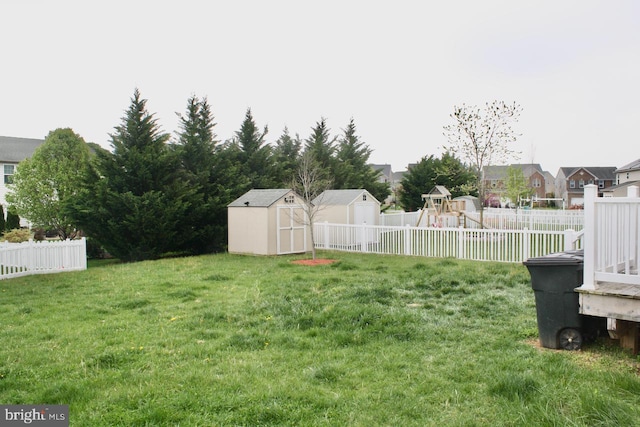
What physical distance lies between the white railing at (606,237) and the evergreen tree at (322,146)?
85.1ft

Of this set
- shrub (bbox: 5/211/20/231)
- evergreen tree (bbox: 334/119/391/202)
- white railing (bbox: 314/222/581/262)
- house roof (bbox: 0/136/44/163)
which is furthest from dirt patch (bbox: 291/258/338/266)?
house roof (bbox: 0/136/44/163)

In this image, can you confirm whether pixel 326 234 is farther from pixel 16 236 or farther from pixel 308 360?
pixel 308 360

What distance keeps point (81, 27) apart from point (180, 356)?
10.1 m

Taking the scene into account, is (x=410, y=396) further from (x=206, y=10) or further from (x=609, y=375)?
(x=206, y=10)

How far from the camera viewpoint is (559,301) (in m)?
4.91

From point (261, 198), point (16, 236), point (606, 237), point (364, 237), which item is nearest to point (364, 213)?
point (364, 237)

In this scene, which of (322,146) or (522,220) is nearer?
(522,220)

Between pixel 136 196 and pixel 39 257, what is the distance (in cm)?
566

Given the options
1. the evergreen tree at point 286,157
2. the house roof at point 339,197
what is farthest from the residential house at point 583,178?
the house roof at point 339,197

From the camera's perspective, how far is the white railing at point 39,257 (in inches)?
440

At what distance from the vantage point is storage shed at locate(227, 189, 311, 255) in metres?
15.7

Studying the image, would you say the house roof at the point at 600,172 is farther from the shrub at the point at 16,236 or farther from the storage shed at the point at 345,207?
the shrub at the point at 16,236

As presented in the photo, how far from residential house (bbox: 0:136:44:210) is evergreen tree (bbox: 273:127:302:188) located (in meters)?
21.6

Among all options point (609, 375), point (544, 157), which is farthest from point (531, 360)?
point (544, 157)
